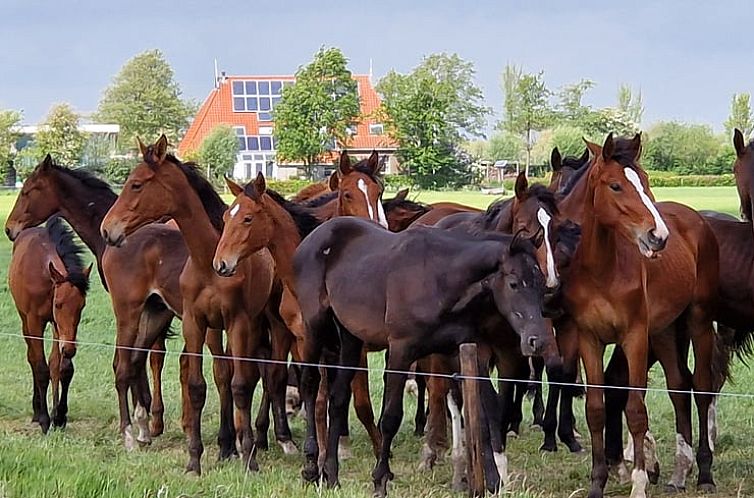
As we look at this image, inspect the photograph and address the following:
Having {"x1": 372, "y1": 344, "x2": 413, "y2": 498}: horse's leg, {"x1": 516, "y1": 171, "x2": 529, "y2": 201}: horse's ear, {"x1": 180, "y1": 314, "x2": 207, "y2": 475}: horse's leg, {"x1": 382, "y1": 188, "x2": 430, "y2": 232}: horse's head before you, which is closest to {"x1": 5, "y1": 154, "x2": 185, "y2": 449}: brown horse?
{"x1": 180, "y1": 314, "x2": 207, "y2": 475}: horse's leg

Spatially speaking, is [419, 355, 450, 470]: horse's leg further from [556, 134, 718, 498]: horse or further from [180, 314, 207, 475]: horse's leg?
[180, 314, 207, 475]: horse's leg

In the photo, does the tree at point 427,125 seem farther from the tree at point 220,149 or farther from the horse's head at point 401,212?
the horse's head at point 401,212

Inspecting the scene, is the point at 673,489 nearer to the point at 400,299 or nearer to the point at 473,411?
the point at 473,411

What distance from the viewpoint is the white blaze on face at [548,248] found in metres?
6.01

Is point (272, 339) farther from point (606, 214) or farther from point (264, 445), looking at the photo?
point (606, 214)

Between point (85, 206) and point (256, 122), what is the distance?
54.6 m

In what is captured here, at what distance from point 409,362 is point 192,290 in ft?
6.61

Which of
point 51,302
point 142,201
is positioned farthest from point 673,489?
point 51,302

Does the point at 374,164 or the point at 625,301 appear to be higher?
the point at 374,164

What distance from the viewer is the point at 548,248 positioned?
613 cm

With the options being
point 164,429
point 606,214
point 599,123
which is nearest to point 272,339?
point 164,429

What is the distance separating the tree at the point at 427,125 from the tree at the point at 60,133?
17543 millimetres

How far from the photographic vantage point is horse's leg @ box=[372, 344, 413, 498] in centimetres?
604

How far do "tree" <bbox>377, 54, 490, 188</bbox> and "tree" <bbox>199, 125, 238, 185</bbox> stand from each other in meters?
8.43
